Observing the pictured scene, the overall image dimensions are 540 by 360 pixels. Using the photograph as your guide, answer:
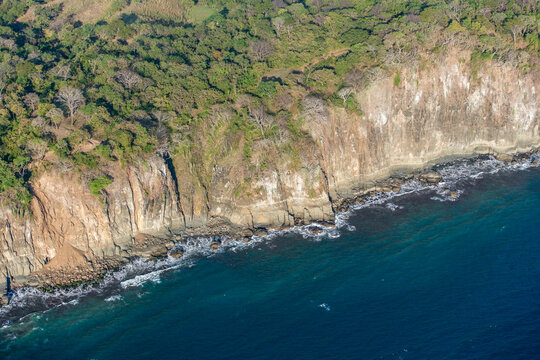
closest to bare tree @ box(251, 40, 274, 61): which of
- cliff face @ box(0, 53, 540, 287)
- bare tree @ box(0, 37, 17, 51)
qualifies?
cliff face @ box(0, 53, 540, 287)

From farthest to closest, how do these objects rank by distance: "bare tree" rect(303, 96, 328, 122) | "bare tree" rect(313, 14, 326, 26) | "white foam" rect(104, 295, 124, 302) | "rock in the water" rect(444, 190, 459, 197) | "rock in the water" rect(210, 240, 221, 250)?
"bare tree" rect(313, 14, 326, 26), "bare tree" rect(303, 96, 328, 122), "rock in the water" rect(444, 190, 459, 197), "rock in the water" rect(210, 240, 221, 250), "white foam" rect(104, 295, 124, 302)

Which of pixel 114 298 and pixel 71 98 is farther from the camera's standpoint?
pixel 71 98

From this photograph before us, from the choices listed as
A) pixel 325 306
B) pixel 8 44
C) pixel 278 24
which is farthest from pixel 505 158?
pixel 8 44

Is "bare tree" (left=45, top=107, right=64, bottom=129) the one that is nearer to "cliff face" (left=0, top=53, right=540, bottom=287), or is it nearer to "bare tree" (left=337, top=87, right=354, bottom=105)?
"cliff face" (left=0, top=53, right=540, bottom=287)

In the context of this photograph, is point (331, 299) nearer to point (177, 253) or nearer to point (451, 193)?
point (177, 253)

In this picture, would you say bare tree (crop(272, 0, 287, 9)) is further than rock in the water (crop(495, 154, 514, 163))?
Yes

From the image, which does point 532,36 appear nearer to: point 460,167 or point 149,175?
point 460,167

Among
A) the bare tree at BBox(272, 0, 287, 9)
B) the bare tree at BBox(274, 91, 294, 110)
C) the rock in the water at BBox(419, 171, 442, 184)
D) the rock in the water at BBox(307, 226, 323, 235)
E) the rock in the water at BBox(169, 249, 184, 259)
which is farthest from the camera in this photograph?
the bare tree at BBox(272, 0, 287, 9)
